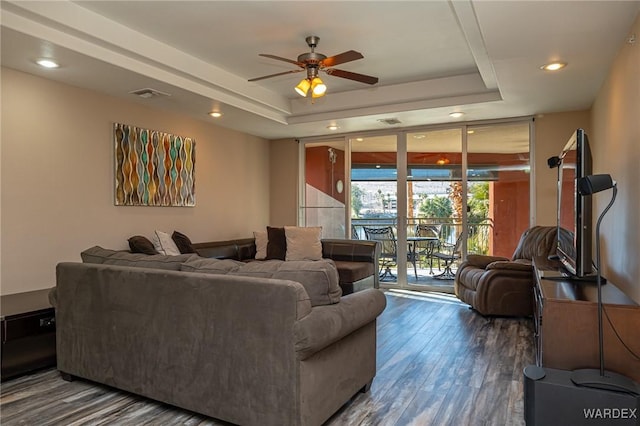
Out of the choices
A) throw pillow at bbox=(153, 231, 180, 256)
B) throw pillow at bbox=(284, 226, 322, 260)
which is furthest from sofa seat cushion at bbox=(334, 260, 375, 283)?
throw pillow at bbox=(153, 231, 180, 256)

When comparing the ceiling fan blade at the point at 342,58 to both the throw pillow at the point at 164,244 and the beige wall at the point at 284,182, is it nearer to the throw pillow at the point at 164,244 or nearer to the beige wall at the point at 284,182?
the throw pillow at the point at 164,244

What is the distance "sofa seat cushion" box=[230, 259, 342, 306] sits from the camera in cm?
214

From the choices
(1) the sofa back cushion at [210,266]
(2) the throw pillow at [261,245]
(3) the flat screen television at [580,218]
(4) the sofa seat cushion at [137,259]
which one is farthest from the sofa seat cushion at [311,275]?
(2) the throw pillow at [261,245]

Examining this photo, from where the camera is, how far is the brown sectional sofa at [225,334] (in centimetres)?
200

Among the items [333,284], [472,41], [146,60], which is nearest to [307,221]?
[146,60]

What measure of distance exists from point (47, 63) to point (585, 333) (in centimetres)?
423

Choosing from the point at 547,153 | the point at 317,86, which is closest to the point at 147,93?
the point at 317,86

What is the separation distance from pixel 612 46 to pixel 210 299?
3250 millimetres

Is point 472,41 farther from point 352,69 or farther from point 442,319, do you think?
point 442,319

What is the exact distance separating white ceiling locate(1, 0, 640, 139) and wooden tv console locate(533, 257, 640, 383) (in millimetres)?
1692

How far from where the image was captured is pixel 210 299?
219 centimetres

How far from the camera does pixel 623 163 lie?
9.64 ft

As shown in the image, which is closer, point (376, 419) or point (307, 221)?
point (376, 419)

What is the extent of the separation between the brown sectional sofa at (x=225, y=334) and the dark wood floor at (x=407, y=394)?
4.5 inches
